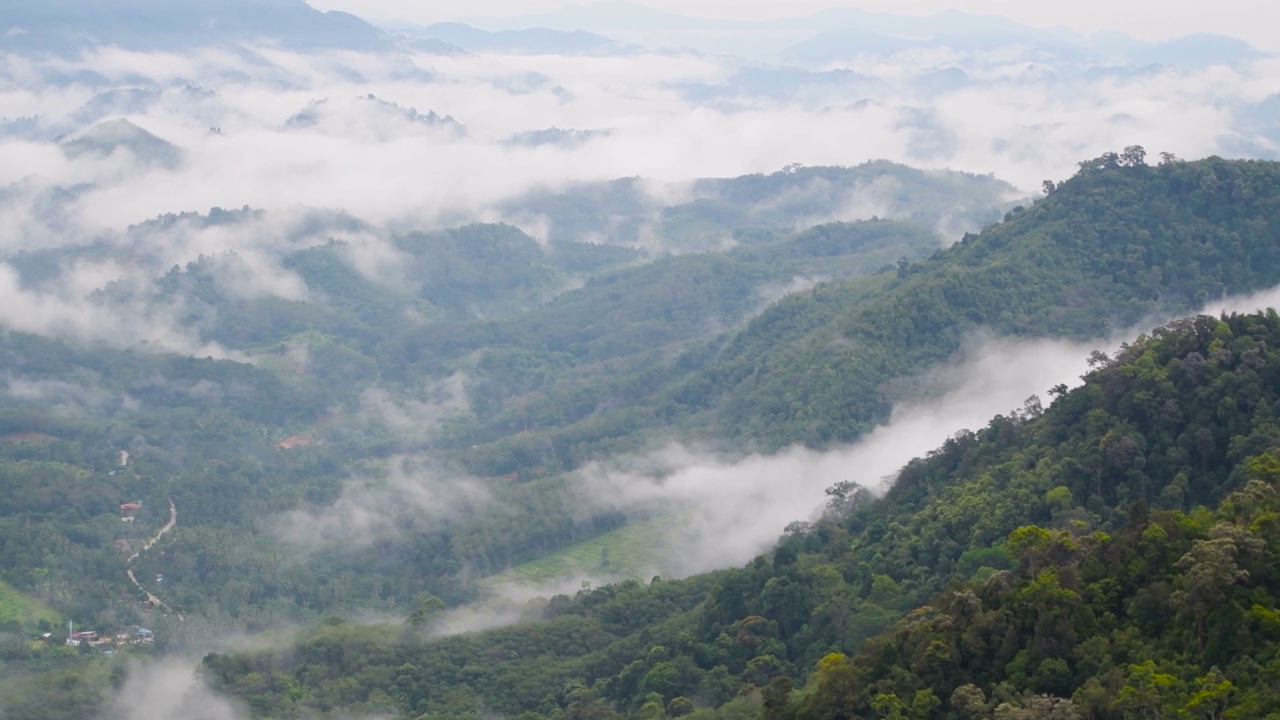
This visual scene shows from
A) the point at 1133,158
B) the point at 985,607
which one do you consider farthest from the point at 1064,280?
the point at 985,607

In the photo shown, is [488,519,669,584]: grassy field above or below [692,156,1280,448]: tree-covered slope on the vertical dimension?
below

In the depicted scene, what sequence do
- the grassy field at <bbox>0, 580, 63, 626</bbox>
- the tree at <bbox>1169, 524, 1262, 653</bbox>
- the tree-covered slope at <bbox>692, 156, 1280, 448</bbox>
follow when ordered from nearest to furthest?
the tree at <bbox>1169, 524, 1262, 653</bbox>, the tree-covered slope at <bbox>692, 156, 1280, 448</bbox>, the grassy field at <bbox>0, 580, 63, 626</bbox>

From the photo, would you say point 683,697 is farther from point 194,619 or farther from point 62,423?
point 62,423

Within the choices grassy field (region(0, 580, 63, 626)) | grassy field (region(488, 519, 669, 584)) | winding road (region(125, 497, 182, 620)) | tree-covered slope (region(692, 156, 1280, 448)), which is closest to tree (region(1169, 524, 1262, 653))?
tree-covered slope (region(692, 156, 1280, 448))

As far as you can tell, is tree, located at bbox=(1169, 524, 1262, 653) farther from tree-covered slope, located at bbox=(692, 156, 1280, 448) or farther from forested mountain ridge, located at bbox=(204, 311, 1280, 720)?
tree-covered slope, located at bbox=(692, 156, 1280, 448)

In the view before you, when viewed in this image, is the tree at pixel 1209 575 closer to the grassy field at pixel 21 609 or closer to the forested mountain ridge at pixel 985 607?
the forested mountain ridge at pixel 985 607

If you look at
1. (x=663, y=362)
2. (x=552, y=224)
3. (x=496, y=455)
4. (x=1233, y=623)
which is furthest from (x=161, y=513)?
(x=552, y=224)
